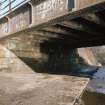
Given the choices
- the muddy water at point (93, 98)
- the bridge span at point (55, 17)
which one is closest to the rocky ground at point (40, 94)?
the muddy water at point (93, 98)

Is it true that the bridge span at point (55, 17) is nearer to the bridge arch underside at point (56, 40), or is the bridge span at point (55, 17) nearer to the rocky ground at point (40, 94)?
the bridge arch underside at point (56, 40)

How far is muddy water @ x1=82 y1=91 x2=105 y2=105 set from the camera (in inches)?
287

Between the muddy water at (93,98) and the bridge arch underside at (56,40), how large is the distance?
2.70 meters

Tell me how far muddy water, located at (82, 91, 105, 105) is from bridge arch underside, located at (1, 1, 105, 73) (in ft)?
8.85

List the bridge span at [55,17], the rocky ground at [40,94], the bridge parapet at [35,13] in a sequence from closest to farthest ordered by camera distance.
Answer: the rocky ground at [40,94]
the bridge span at [55,17]
the bridge parapet at [35,13]

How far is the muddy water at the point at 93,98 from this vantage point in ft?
23.9

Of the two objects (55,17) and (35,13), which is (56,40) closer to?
(35,13)

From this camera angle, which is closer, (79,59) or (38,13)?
(38,13)

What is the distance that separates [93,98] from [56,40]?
643 cm

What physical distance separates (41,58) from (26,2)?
18.2 ft

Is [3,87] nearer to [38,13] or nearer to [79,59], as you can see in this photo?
[38,13]

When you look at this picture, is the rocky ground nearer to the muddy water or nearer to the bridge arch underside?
the muddy water

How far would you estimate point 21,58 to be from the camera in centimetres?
1396

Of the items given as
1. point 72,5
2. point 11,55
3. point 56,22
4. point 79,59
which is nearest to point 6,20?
point 11,55
